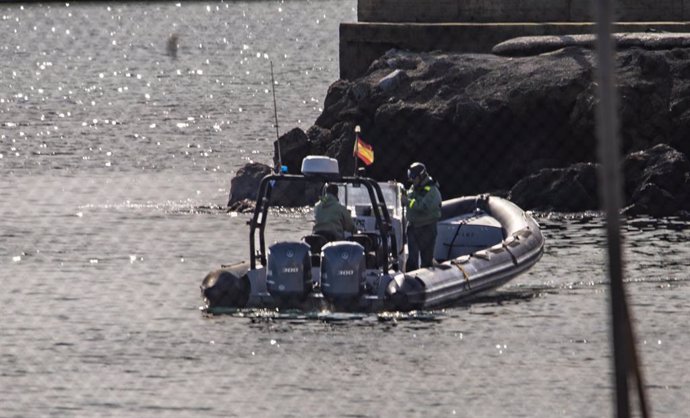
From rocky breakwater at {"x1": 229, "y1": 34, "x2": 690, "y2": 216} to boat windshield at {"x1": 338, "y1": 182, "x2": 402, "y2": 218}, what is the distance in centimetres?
826

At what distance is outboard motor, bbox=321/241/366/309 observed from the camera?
1742cm

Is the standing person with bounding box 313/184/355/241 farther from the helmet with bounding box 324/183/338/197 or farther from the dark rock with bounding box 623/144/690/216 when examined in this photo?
the dark rock with bounding box 623/144/690/216

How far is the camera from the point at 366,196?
2003 centimetres

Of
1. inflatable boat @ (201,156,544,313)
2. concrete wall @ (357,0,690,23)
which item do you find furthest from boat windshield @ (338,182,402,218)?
concrete wall @ (357,0,690,23)

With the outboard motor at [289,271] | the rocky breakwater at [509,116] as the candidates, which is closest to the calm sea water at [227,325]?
the outboard motor at [289,271]

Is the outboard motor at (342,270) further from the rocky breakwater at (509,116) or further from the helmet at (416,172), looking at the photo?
the rocky breakwater at (509,116)

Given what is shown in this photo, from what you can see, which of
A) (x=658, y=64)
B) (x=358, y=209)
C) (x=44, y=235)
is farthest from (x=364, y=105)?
(x=358, y=209)

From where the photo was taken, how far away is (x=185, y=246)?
24922mm

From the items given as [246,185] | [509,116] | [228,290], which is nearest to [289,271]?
[228,290]

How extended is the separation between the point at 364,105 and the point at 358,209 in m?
12.3

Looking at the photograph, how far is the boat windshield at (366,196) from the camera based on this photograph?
1978cm

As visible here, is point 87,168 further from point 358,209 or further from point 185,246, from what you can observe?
point 358,209

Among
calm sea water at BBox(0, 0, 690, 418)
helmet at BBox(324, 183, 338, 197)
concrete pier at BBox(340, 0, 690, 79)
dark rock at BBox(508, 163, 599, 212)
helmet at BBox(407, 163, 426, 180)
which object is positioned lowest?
calm sea water at BBox(0, 0, 690, 418)

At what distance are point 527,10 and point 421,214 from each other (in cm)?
1540
